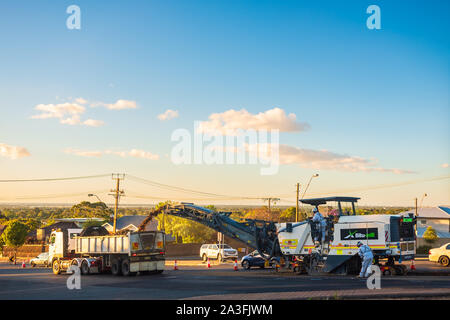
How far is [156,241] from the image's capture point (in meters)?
32.0

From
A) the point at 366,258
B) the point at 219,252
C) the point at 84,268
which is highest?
the point at 366,258

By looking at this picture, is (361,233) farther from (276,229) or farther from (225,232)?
(225,232)

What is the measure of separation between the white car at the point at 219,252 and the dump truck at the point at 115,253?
17360mm

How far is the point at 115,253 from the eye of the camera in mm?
31484

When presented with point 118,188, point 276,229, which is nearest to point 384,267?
point 276,229

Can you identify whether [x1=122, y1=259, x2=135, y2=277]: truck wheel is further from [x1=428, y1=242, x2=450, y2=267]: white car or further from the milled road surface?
[x1=428, y1=242, x2=450, y2=267]: white car

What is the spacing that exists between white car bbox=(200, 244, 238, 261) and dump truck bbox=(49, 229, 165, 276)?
17360mm

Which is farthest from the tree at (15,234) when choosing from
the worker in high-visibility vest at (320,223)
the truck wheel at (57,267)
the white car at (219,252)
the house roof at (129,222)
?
the worker in high-visibility vest at (320,223)

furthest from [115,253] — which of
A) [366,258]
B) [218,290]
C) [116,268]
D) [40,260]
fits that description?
[40,260]

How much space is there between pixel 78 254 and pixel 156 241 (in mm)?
6150

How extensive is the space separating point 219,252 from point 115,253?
19.9 m

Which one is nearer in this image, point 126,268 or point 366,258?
point 366,258

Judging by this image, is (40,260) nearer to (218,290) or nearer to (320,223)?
(320,223)
